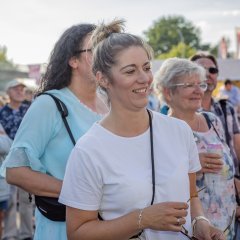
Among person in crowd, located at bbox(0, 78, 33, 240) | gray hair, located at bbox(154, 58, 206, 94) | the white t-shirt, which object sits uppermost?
gray hair, located at bbox(154, 58, 206, 94)

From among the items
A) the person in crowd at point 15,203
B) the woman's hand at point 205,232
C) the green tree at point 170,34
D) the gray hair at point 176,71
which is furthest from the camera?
the green tree at point 170,34

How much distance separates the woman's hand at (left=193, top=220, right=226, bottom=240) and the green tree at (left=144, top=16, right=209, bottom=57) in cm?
8149

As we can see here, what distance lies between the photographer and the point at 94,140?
1850 millimetres

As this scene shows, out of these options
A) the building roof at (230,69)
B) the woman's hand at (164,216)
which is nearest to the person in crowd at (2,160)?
the woman's hand at (164,216)

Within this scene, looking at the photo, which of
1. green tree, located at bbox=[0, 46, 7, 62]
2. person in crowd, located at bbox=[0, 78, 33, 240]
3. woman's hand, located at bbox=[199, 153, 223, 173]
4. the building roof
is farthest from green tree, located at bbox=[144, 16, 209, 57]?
woman's hand, located at bbox=[199, 153, 223, 173]

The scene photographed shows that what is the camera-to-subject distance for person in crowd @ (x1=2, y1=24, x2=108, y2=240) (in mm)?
2238

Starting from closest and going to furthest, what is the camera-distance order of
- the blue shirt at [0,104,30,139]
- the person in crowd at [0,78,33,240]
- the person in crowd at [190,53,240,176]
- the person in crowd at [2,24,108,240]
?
the person in crowd at [2,24,108,240], the person in crowd at [190,53,240,176], the person in crowd at [0,78,33,240], the blue shirt at [0,104,30,139]

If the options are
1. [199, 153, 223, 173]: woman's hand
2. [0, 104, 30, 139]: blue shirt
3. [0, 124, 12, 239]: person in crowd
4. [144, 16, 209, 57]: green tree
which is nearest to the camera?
[199, 153, 223, 173]: woman's hand

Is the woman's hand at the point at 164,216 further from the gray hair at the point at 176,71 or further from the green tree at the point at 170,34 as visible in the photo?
the green tree at the point at 170,34

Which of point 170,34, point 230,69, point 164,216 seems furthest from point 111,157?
point 170,34

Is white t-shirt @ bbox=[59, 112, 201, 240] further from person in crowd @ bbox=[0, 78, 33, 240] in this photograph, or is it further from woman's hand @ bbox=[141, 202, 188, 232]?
person in crowd @ bbox=[0, 78, 33, 240]

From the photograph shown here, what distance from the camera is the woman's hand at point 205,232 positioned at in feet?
6.48

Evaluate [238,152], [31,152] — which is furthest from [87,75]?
[238,152]

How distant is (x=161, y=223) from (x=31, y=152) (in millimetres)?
857
